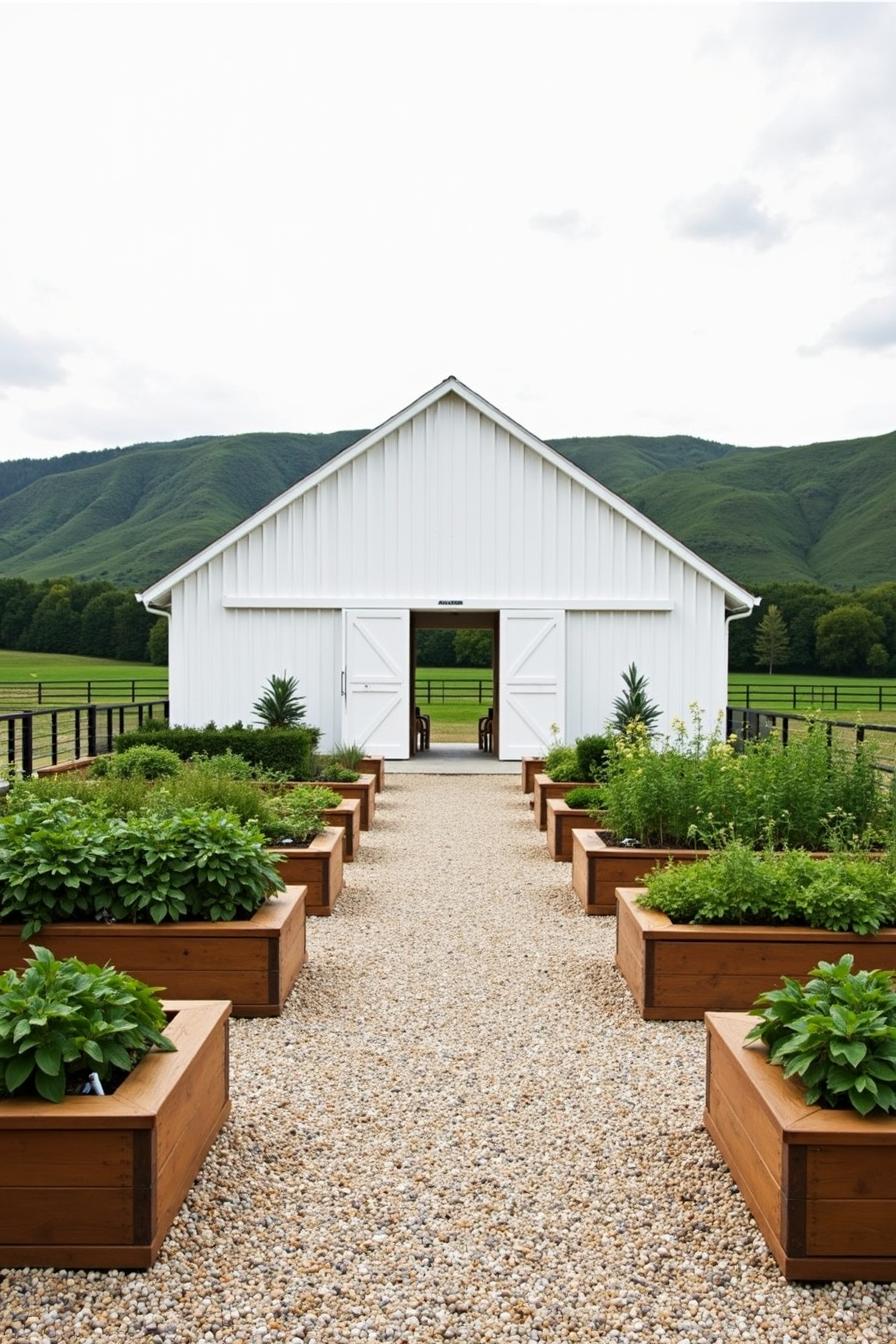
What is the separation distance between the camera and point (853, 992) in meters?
3.38

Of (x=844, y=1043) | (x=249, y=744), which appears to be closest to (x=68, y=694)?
(x=249, y=744)

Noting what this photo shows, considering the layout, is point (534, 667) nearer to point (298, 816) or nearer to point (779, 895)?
point (298, 816)

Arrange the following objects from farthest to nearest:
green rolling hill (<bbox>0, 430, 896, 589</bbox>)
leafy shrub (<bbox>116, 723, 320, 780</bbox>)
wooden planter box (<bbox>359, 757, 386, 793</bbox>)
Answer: green rolling hill (<bbox>0, 430, 896, 589</bbox>) → wooden planter box (<bbox>359, 757, 386, 793</bbox>) → leafy shrub (<bbox>116, 723, 320, 780</bbox>)

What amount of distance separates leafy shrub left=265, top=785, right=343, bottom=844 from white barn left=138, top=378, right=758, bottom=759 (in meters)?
9.02

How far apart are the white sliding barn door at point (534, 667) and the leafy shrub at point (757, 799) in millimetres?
10048

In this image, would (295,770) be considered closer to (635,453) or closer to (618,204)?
(618,204)

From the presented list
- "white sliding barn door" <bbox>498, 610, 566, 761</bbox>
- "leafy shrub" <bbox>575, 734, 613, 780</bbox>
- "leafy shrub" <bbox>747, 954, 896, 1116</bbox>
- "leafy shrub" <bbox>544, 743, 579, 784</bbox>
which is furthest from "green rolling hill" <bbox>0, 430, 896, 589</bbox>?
"leafy shrub" <bbox>747, 954, 896, 1116</bbox>

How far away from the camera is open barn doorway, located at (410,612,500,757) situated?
71.5 feet

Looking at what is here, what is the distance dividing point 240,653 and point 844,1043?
16.0 m

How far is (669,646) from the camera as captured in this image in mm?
18547

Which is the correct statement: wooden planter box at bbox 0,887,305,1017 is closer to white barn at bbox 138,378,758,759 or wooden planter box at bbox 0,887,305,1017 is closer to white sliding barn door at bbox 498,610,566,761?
white barn at bbox 138,378,758,759

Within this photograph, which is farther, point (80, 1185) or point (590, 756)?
point (590, 756)

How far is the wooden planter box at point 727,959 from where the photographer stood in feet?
17.5

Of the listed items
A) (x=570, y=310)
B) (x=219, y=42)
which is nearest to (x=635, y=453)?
(x=570, y=310)
